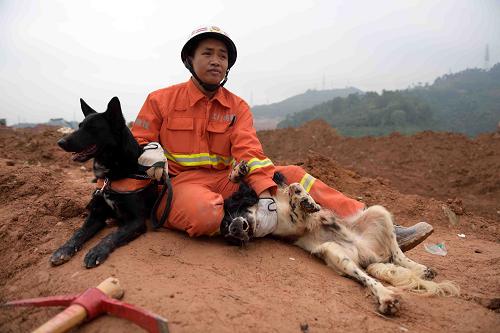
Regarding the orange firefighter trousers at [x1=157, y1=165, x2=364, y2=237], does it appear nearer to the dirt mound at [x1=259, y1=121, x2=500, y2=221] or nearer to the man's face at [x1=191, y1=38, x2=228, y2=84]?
the man's face at [x1=191, y1=38, x2=228, y2=84]

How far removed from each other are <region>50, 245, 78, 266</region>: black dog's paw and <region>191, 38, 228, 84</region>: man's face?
1.71 metres

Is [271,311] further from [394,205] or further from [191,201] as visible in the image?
[394,205]

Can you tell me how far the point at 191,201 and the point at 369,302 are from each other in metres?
1.44

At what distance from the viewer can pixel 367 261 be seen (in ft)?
9.71

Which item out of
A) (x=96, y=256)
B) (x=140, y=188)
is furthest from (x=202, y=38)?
(x=96, y=256)

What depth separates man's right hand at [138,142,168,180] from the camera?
279 centimetres

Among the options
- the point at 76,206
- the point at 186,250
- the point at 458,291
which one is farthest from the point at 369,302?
the point at 76,206

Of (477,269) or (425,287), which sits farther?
(477,269)

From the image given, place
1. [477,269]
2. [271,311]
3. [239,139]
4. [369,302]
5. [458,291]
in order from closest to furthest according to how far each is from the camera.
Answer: [271,311], [369,302], [458,291], [239,139], [477,269]

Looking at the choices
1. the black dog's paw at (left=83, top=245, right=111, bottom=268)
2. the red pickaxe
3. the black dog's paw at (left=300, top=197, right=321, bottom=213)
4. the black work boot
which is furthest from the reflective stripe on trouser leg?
the red pickaxe

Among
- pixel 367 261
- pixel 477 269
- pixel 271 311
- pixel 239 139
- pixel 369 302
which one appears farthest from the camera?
pixel 477 269

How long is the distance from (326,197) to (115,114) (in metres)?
1.85

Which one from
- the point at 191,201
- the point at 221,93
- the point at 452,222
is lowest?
the point at 452,222

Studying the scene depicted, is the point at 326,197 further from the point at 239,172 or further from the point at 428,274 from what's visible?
the point at 428,274
